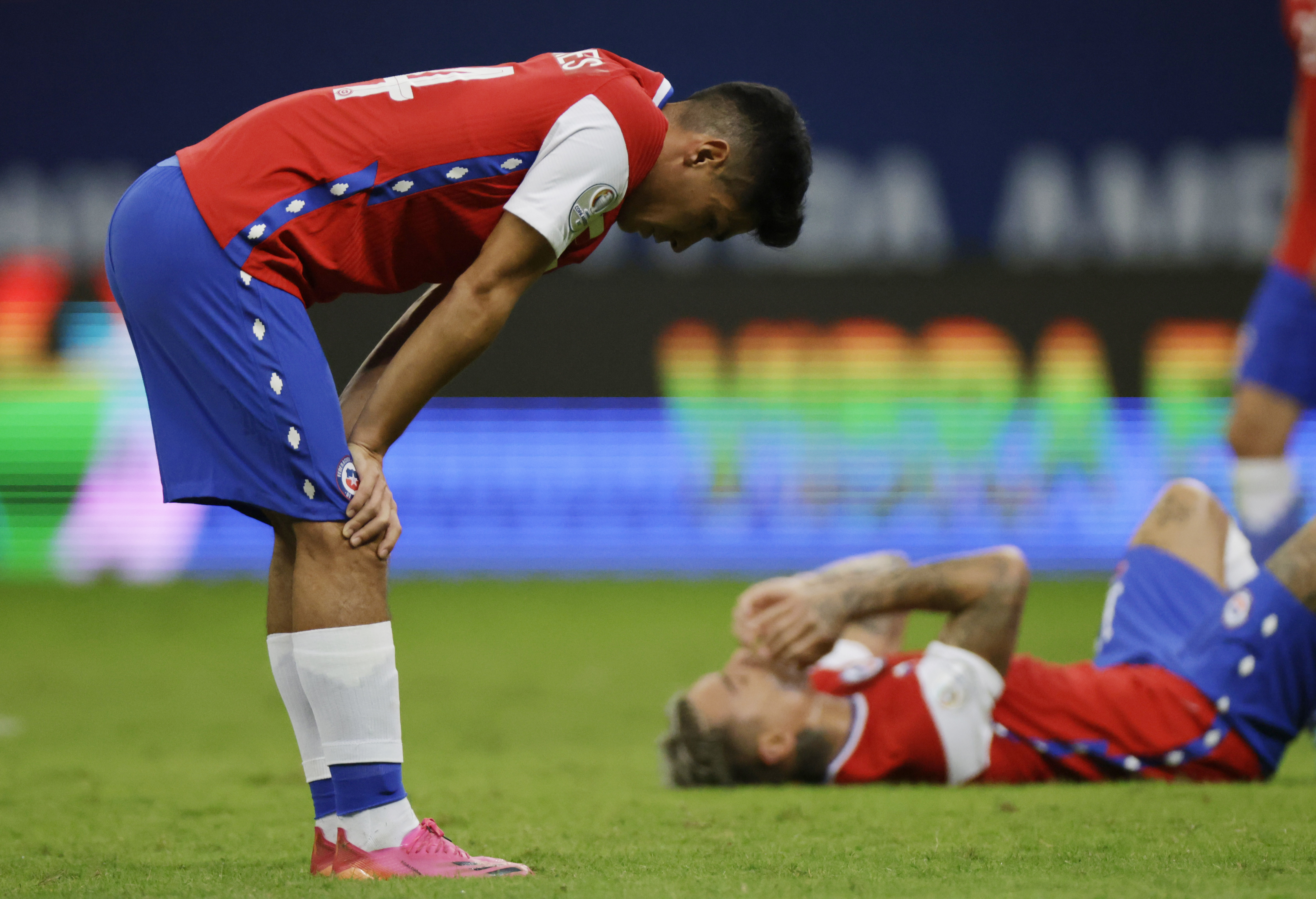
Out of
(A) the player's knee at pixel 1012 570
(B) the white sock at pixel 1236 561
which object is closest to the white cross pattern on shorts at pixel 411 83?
(A) the player's knee at pixel 1012 570

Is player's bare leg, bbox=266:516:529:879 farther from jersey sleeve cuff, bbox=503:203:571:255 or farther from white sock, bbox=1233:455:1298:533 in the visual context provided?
white sock, bbox=1233:455:1298:533

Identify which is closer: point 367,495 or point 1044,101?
point 367,495

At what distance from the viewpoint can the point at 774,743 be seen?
3.15 m

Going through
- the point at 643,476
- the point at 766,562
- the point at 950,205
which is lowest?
the point at 766,562

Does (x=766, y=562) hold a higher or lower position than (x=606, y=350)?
lower

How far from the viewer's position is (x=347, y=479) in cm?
213

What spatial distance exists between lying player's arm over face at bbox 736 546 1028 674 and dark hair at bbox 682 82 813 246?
0.99 m

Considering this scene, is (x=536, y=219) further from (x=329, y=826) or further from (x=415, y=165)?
(x=329, y=826)

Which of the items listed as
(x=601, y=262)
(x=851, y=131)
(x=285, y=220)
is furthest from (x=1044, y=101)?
(x=285, y=220)

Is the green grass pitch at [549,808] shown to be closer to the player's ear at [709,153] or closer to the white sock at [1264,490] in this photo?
the white sock at [1264,490]

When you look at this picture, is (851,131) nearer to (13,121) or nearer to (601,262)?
(601,262)

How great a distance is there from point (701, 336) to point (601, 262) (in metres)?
1.47

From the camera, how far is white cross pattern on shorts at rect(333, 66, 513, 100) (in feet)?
7.37

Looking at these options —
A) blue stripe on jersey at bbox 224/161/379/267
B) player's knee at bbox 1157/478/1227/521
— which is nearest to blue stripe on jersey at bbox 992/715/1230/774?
player's knee at bbox 1157/478/1227/521
